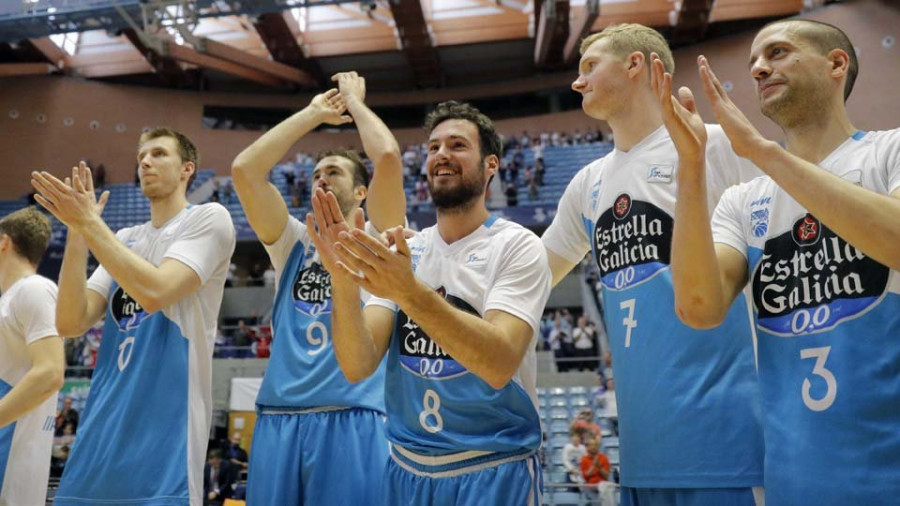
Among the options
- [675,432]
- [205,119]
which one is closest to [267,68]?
[205,119]

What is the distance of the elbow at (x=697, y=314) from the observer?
2.02m

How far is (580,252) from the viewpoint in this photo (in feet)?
9.71

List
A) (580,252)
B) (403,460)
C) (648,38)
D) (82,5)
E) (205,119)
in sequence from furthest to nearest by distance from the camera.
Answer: (205,119) → (82,5) → (580,252) → (648,38) → (403,460)

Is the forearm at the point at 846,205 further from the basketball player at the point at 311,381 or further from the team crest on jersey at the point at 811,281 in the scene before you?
the basketball player at the point at 311,381

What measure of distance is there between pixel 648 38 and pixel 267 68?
20.8 metres

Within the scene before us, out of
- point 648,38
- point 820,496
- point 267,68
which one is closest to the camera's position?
point 820,496

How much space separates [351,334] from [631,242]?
0.97 meters

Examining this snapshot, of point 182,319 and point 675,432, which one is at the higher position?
point 182,319

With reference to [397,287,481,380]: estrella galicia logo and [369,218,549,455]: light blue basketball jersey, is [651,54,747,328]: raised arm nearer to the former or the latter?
[369,218,549,455]: light blue basketball jersey

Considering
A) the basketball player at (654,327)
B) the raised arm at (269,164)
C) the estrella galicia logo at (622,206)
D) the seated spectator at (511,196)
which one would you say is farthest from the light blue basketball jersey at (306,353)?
the seated spectator at (511,196)

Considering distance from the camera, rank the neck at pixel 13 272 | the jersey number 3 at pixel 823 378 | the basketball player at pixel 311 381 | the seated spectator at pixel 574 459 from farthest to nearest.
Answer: the seated spectator at pixel 574 459 → the neck at pixel 13 272 → the basketball player at pixel 311 381 → the jersey number 3 at pixel 823 378

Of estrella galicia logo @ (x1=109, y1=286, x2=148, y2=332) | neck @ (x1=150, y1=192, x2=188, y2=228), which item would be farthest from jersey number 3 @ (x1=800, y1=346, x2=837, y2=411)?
neck @ (x1=150, y1=192, x2=188, y2=228)

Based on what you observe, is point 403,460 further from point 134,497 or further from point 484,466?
point 134,497

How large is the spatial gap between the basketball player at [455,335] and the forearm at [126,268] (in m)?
0.89
